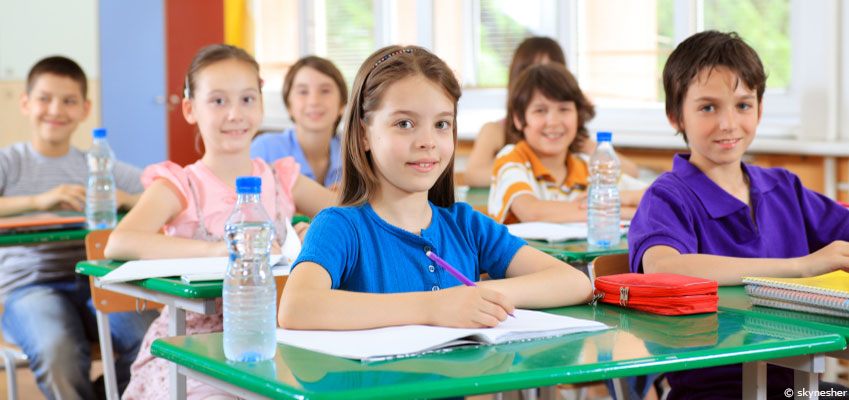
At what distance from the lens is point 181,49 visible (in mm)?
7762

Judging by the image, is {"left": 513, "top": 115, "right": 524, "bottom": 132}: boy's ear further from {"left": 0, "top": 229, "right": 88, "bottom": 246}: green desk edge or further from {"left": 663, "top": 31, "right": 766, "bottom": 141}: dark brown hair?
{"left": 0, "top": 229, "right": 88, "bottom": 246}: green desk edge

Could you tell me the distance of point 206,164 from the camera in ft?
8.77

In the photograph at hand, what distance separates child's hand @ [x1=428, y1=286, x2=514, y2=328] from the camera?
4.59 feet

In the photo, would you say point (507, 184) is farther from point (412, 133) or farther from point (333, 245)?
point (333, 245)

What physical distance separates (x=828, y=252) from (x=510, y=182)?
148 cm

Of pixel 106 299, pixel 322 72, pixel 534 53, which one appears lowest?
pixel 106 299

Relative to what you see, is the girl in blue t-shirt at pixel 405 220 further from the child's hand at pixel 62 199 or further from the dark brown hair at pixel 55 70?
the dark brown hair at pixel 55 70

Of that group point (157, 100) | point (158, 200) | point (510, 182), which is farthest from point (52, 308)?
point (157, 100)

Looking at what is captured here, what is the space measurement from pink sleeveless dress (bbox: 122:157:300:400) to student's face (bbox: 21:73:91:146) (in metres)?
1.48

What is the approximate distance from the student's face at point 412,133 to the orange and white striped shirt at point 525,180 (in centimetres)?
155

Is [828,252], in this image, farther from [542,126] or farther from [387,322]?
[542,126]

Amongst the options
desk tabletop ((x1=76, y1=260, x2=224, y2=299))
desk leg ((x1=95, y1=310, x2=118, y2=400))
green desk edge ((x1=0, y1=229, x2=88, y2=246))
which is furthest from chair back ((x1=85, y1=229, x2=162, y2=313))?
desk tabletop ((x1=76, y1=260, x2=224, y2=299))

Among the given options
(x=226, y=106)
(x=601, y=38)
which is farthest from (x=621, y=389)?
(x=601, y=38)

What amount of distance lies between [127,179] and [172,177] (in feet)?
4.84
